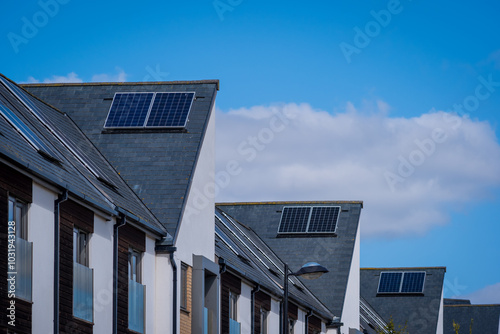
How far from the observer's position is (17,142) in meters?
18.1

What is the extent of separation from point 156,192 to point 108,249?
4.22 meters

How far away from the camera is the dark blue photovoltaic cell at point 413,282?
5694 cm

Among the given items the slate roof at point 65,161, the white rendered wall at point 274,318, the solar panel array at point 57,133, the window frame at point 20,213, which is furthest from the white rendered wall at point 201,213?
the window frame at point 20,213

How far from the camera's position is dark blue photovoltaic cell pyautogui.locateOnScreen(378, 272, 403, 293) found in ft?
188

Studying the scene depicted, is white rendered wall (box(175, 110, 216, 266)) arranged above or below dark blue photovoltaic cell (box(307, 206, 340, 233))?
below

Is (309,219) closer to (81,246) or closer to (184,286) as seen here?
(184,286)

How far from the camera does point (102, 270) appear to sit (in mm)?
20438

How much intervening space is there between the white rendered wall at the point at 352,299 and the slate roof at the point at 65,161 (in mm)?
18514

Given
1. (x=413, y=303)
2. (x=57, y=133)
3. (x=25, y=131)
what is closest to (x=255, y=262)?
(x=57, y=133)

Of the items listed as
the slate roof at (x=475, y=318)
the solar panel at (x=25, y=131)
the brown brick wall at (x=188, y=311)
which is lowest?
the brown brick wall at (x=188, y=311)

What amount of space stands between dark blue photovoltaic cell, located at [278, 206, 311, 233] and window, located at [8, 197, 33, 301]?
2823 centimetres

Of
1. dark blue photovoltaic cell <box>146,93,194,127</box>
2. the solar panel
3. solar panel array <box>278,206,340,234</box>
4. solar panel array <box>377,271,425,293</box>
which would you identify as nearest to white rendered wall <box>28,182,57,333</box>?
the solar panel

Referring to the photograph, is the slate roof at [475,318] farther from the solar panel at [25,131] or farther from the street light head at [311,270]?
the solar panel at [25,131]

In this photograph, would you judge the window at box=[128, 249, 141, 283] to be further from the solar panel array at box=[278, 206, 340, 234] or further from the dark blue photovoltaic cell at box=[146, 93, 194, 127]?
the solar panel array at box=[278, 206, 340, 234]
